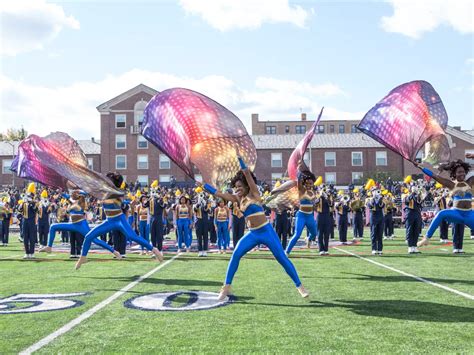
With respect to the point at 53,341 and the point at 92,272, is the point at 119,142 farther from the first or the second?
the point at 53,341

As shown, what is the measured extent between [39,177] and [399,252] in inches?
350

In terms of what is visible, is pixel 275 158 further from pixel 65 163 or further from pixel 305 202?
pixel 65 163

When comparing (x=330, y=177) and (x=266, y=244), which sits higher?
(x=330, y=177)

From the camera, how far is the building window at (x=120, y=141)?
5131 centimetres

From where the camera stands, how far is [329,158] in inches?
2130

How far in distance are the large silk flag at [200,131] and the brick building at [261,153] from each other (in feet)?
133

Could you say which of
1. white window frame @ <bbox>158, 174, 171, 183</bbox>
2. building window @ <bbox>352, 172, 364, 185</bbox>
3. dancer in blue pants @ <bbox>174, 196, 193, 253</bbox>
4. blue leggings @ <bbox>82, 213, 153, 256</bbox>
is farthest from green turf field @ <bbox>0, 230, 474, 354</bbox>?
building window @ <bbox>352, 172, 364, 185</bbox>

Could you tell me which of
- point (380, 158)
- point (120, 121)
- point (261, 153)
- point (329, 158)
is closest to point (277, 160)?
point (261, 153)

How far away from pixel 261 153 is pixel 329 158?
22.0ft

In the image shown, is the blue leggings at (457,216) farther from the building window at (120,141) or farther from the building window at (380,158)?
the building window at (380,158)

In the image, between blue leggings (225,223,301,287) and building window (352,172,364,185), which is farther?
building window (352,172,364,185)

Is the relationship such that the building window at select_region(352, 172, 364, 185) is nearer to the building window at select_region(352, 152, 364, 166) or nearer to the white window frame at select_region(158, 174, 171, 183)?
the building window at select_region(352, 152, 364, 166)

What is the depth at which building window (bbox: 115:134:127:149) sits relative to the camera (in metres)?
51.3

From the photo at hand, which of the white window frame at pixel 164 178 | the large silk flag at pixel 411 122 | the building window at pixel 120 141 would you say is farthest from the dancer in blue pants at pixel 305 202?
the building window at pixel 120 141
